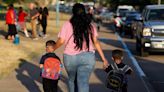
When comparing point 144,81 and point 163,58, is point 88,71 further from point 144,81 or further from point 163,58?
point 163,58

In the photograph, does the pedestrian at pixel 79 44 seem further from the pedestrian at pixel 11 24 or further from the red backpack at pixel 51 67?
the pedestrian at pixel 11 24

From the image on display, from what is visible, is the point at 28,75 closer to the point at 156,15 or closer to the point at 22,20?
the point at 156,15

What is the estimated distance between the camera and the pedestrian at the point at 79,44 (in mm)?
8688

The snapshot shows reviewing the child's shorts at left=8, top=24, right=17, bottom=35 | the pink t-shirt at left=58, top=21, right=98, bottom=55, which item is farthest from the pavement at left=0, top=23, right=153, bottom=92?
the child's shorts at left=8, top=24, right=17, bottom=35

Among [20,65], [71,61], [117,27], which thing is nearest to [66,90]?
[71,61]

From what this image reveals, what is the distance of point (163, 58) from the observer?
20.1m

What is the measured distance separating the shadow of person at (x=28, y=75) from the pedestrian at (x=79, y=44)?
3.25 m

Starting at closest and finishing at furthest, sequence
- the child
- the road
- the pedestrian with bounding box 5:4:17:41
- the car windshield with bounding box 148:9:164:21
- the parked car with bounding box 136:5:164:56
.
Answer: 1. the child
2. the road
3. the parked car with bounding box 136:5:164:56
4. the car windshield with bounding box 148:9:164:21
5. the pedestrian with bounding box 5:4:17:41

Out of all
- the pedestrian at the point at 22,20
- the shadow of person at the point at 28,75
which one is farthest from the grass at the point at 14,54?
the pedestrian at the point at 22,20

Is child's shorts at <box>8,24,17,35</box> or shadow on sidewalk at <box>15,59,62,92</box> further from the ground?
shadow on sidewalk at <box>15,59,62,92</box>

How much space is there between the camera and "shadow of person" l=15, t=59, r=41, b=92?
491 inches

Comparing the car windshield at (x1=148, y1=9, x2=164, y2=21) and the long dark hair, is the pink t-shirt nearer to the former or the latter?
the long dark hair

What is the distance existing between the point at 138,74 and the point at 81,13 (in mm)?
6402

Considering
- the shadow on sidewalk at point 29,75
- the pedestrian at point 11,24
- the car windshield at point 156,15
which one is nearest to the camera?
the shadow on sidewalk at point 29,75
